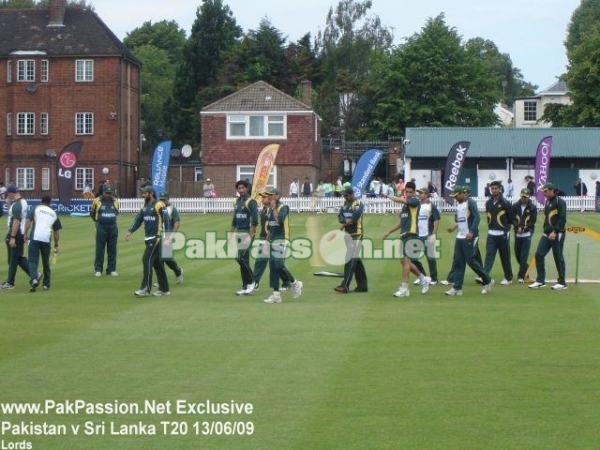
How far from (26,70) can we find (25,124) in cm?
325

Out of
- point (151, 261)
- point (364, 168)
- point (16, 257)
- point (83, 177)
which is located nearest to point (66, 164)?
point (364, 168)

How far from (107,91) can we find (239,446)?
61827mm

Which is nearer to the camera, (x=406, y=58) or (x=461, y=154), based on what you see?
(x=461, y=154)

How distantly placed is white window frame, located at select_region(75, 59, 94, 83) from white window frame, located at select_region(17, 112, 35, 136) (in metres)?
3.65

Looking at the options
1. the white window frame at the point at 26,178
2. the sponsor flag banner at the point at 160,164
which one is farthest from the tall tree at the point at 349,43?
the sponsor flag banner at the point at 160,164

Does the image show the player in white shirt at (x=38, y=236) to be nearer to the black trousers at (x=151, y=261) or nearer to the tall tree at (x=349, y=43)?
the black trousers at (x=151, y=261)

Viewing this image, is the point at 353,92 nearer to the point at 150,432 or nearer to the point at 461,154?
the point at 461,154

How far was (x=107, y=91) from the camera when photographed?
69.2 m

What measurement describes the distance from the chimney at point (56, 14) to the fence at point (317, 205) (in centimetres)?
1866

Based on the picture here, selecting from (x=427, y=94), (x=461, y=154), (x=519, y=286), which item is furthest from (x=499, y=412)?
(x=427, y=94)

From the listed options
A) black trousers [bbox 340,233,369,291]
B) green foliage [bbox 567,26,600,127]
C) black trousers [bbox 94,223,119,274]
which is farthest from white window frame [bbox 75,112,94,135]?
black trousers [bbox 340,233,369,291]

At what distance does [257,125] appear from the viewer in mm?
66938

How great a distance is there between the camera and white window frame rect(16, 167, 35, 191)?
229ft

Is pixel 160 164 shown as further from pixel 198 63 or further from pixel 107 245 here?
pixel 198 63
